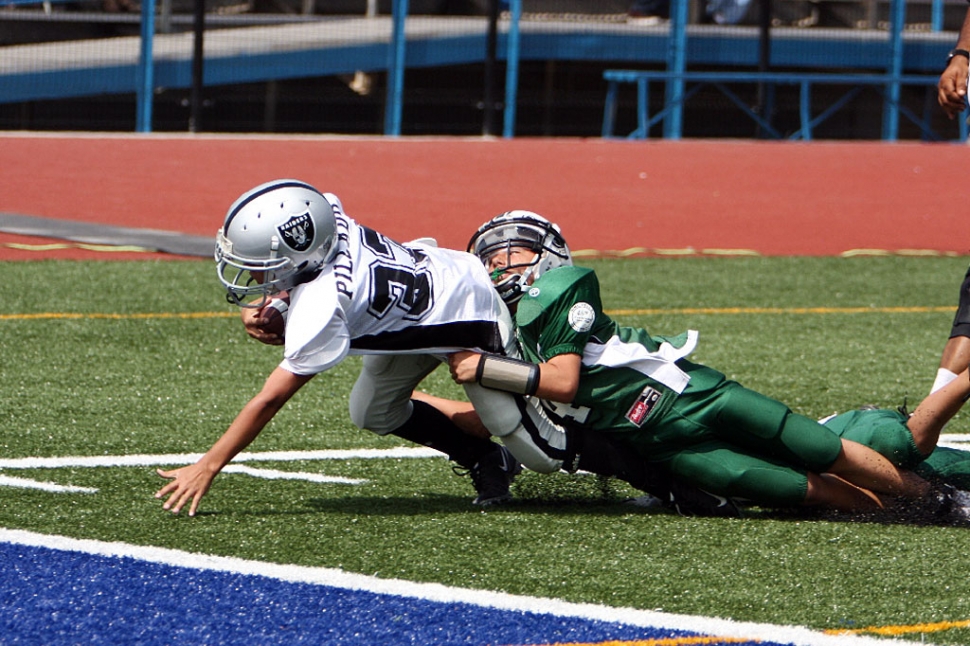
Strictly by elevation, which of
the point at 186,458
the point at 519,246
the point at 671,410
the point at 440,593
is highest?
the point at 519,246

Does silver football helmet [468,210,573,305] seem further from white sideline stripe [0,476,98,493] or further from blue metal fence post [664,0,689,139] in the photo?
blue metal fence post [664,0,689,139]

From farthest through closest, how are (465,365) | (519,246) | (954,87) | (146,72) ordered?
(146,72) → (954,87) → (519,246) → (465,365)

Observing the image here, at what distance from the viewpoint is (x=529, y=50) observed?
61.2 ft

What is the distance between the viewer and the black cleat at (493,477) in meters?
4.33

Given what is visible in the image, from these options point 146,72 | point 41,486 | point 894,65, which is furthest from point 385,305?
point 894,65

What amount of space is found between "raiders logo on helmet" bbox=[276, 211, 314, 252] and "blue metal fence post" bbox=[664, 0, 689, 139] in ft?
49.4

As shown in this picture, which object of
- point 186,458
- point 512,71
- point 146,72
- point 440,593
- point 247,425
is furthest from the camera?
point 512,71

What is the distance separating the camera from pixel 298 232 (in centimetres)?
382

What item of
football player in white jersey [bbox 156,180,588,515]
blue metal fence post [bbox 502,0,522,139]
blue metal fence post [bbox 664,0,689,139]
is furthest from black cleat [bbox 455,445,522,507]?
blue metal fence post [bbox 664,0,689,139]

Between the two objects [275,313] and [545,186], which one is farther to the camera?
[545,186]

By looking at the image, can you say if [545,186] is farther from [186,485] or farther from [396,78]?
[186,485]

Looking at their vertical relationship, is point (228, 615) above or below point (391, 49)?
below

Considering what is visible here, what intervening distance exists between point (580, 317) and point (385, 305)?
546 millimetres

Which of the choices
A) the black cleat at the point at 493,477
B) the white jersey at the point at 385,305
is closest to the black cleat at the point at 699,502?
the black cleat at the point at 493,477
